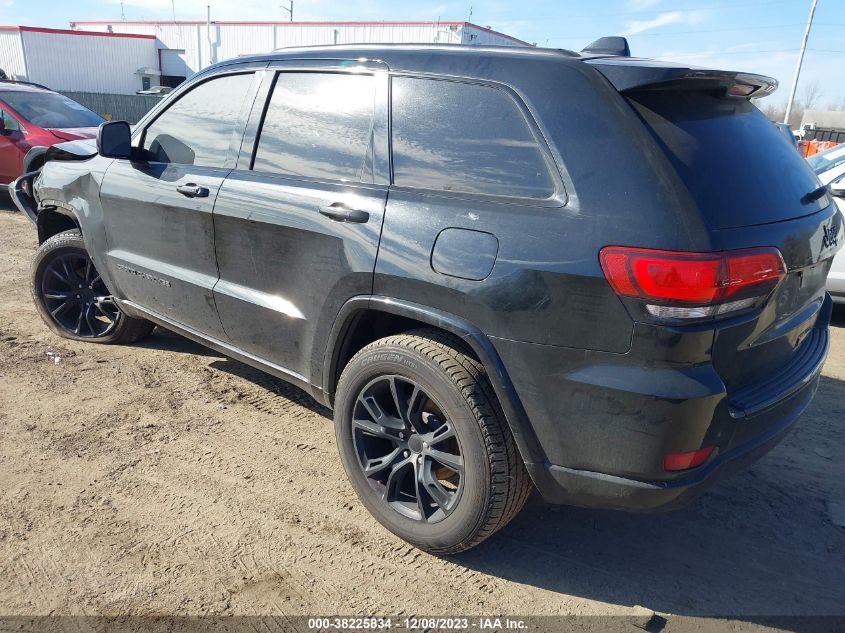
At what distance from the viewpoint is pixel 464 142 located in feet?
8.04

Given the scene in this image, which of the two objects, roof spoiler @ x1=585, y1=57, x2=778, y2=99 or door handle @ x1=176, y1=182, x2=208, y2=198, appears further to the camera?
door handle @ x1=176, y1=182, x2=208, y2=198

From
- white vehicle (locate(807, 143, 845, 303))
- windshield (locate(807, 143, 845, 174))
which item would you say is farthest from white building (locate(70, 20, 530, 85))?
white vehicle (locate(807, 143, 845, 303))

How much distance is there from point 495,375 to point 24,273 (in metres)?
5.77

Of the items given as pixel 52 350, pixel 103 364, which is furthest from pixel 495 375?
pixel 52 350

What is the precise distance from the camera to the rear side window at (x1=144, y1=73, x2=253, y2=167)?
3.30 metres

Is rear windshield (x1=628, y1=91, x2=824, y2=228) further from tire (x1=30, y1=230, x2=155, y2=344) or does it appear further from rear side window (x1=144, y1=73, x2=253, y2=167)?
tire (x1=30, y1=230, x2=155, y2=344)

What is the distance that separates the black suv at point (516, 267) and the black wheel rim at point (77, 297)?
5.23ft

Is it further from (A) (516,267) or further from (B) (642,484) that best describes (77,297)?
(B) (642,484)

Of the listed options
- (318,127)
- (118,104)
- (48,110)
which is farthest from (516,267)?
(118,104)

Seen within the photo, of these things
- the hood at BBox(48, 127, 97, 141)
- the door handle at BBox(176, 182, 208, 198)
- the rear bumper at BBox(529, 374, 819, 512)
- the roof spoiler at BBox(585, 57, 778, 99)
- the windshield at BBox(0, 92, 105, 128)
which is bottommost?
the hood at BBox(48, 127, 97, 141)

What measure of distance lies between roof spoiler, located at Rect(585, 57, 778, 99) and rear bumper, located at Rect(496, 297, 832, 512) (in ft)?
2.73

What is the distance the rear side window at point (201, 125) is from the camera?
3301mm

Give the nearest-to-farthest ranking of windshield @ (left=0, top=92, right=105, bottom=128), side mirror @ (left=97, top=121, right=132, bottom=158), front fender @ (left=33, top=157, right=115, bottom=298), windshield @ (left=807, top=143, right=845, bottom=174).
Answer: side mirror @ (left=97, top=121, right=132, bottom=158) < front fender @ (left=33, top=157, right=115, bottom=298) < windshield @ (left=807, top=143, right=845, bottom=174) < windshield @ (left=0, top=92, right=105, bottom=128)

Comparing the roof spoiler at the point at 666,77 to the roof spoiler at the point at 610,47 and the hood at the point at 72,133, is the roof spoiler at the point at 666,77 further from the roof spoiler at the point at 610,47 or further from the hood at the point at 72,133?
the hood at the point at 72,133
